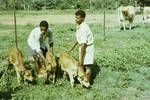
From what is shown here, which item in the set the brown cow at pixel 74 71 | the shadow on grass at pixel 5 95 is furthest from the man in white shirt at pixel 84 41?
the shadow on grass at pixel 5 95

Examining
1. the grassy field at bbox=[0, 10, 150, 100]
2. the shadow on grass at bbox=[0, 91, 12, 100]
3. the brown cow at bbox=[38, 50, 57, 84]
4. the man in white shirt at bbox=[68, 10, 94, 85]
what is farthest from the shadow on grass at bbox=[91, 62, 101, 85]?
the shadow on grass at bbox=[0, 91, 12, 100]

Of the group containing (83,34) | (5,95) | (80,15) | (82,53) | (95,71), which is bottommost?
(5,95)

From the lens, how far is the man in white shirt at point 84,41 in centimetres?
962

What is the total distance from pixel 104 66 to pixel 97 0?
119 feet

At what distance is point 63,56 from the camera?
33.1 feet

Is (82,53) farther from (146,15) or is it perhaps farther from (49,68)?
(146,15)

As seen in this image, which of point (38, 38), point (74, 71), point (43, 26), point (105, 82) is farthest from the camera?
point (105, 82)

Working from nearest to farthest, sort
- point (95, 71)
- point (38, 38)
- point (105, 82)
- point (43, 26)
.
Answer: point (43, 26) → point (38, 38) → point (105, 82) → point (95, 71)

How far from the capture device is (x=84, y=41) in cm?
960

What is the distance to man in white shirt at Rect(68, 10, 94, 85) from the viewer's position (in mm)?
9617

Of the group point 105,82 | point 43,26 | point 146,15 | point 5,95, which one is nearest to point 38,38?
point 43,26

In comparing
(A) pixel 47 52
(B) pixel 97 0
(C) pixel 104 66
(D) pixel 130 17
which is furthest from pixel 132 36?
(B) pixel 97 0

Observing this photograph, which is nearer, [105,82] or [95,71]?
[105,82]

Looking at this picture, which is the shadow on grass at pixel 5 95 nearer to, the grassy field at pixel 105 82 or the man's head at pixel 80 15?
the grassy field at pixel 105 82
